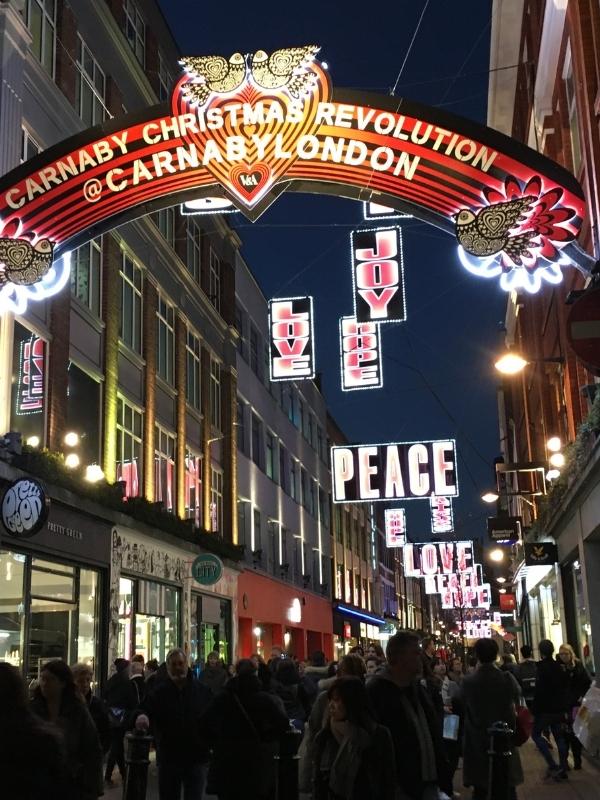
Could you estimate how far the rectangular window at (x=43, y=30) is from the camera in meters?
19.8

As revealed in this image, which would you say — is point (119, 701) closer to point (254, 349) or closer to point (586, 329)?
point (586, 329)

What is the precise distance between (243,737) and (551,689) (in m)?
8.30

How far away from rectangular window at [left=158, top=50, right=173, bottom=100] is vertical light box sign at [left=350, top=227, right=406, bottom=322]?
1172 centimetres

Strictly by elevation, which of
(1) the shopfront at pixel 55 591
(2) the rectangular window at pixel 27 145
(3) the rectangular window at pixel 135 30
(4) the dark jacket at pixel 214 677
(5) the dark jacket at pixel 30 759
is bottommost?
(5) the dark jacket at pixel 30 759

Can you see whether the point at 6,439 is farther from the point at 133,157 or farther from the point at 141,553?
the point at 141,553

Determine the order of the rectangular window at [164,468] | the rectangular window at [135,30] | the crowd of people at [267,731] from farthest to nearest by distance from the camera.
Result: the rectangular window at [164,468] → the rectangular window at [135,30] → the crowd of people at [267,731]

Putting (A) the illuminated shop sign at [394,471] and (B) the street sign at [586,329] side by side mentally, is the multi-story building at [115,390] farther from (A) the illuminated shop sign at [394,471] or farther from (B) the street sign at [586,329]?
(B) the street sign at [586,329]

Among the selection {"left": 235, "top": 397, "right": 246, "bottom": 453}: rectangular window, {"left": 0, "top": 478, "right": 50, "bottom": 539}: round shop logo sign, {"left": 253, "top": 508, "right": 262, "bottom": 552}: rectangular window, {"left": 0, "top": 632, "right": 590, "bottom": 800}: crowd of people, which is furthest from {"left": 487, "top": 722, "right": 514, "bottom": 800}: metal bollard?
{"left": 253, "top": 508, "right": 262, "bottom": 552}: rectangular window

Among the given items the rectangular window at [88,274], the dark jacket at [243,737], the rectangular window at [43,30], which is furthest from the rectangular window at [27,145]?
the dark jacket at [243,737]

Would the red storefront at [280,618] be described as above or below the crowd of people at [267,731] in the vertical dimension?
above

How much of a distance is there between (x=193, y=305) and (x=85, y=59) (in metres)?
9.90

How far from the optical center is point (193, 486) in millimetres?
30219

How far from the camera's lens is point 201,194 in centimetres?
1330

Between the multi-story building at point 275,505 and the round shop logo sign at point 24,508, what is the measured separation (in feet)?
63.0
